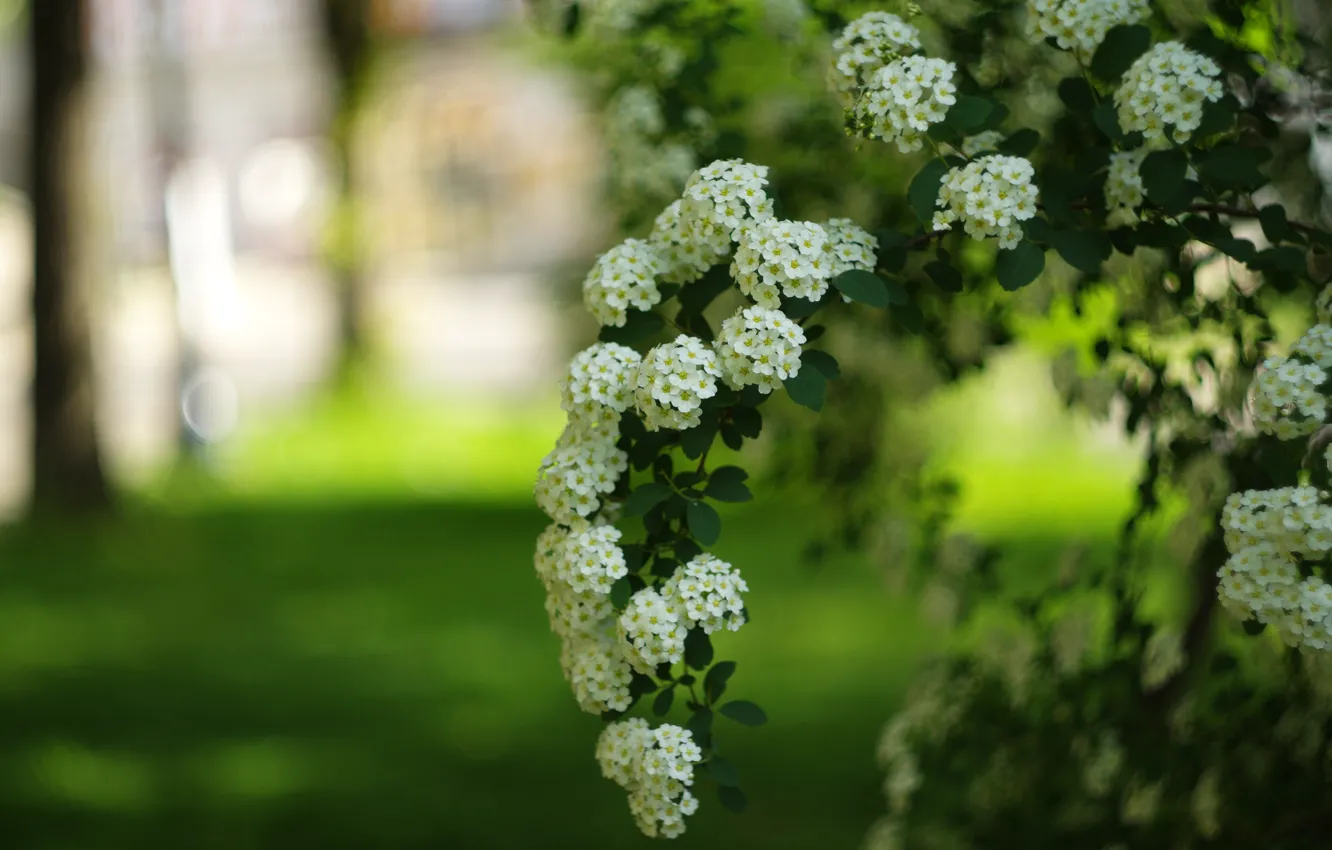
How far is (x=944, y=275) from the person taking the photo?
2291 mm

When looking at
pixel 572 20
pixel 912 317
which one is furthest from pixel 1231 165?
pixel 572 20

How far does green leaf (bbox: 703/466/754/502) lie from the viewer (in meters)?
2.15

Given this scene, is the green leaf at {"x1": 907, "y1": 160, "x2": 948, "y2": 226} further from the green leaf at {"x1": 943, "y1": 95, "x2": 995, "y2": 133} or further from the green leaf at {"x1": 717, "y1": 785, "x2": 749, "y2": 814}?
the green leaf at {"x1": 717, "y1": 785, "x2": 749, "y2": 814}

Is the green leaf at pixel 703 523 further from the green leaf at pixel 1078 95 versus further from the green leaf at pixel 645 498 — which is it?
the green leaf at pixel 1078 95

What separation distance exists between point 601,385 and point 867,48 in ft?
2.21

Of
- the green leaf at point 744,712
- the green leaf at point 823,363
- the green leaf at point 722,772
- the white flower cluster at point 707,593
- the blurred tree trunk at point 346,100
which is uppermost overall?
the blurred tree trunk at point 346,100

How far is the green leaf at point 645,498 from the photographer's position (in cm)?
212

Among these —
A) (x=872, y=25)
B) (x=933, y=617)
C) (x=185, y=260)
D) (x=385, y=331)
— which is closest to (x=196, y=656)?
(x=933, y=617)

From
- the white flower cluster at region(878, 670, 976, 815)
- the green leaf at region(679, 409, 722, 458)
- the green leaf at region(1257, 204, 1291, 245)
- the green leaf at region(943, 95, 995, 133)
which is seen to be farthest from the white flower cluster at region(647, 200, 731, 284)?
the white flower cluster at region(878, 670, 976, 815)

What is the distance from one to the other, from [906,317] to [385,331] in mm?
13578

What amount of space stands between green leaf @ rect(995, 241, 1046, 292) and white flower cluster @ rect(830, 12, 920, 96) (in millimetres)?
362

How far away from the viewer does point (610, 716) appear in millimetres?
2232

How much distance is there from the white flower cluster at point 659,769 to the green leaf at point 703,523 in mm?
A: 273

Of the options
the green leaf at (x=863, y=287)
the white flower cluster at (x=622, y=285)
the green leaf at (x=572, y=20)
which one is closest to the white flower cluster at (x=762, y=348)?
the green leaf at (x=863, y=287)
